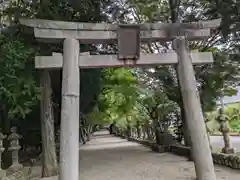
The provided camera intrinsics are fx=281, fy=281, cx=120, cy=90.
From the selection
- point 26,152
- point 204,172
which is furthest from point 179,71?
point 26,152

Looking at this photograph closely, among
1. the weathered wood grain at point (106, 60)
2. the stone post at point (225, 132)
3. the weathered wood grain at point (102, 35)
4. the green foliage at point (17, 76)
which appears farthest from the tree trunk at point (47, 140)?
the stone post at point (225, 132)

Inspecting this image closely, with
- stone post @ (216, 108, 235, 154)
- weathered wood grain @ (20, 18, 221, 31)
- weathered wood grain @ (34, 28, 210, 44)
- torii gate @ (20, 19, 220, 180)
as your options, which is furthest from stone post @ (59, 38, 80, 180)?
stone post @ (216, 108, 235, 154)

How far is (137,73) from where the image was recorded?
49.3ft

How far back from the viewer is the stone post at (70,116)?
16.6 feet

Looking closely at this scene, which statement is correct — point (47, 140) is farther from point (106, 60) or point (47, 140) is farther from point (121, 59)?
point (121, 59)

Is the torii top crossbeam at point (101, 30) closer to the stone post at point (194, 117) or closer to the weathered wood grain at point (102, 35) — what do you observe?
the weathered wood grain at point (102, 35)

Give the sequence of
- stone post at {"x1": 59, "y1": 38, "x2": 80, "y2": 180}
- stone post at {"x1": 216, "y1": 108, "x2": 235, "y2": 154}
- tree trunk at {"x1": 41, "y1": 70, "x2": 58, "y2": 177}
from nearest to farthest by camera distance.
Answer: stone post at {"x1": 59, "y1": 38, "x2": 80, "y2": 180}
tree trunk at {"x1": 41, "y1": 70, "x2": 58, "y2": 177}
stone post at {"x1": 216, "y1": 108, "x2": 235, "y2": 154}

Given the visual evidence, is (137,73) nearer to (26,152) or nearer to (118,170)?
(26,152)

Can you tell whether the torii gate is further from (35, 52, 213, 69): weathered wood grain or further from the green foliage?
the green foliage

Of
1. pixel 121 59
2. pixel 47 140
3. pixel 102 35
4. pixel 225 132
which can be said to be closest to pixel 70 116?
pixel 121 59

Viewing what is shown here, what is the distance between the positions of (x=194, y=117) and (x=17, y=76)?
424 cm

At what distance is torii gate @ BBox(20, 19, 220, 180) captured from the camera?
534cm

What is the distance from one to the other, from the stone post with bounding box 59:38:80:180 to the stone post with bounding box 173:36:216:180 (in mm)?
2195

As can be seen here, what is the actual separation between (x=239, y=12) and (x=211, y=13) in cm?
141
